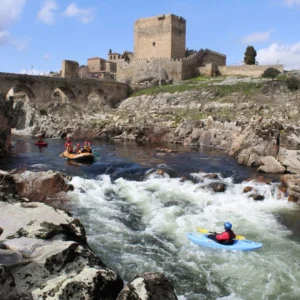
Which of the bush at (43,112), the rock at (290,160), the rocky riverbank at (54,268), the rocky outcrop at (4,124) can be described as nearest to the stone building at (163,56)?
the bush at (43,112)

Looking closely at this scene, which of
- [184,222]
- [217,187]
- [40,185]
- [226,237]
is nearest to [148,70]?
[217,187]

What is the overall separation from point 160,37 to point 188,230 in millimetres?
52955

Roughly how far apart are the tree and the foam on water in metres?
45.8

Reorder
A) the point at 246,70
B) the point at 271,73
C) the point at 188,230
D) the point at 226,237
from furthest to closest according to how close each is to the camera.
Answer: the point at 246,70, the point at 271,73, the point at 188,230, the point at 226,237

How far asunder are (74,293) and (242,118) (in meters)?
Result: 32.8

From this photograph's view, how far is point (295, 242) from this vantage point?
39.9ft

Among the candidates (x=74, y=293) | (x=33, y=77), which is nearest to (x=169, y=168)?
(x=74, y=293)

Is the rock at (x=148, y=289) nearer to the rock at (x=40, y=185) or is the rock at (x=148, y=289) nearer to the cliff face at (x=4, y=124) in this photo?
the rock at (x=40, y=185)

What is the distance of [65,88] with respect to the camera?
173ft

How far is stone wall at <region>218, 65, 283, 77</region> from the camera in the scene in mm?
55394

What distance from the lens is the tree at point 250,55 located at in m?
61.5

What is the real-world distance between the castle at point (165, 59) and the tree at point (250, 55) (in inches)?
159

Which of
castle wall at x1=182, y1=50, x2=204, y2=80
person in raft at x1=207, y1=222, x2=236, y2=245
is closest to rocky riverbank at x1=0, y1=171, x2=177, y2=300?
person in raft at x1=207, y1=222, x2=236, y2=245

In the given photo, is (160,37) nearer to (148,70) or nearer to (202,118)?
(148,70)
